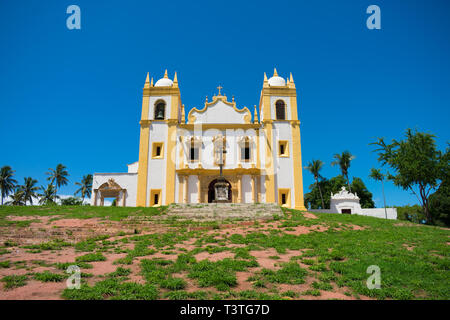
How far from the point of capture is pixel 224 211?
17.4m

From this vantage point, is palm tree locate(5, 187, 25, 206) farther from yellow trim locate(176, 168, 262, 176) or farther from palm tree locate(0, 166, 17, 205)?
yellow trim locate(176, 168, 262, 176)

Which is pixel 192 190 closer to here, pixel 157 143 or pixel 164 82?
pixel 157 143

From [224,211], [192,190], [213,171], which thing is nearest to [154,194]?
[192,190]

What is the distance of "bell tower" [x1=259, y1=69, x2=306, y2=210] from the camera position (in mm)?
25234

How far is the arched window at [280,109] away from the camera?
2759 cm

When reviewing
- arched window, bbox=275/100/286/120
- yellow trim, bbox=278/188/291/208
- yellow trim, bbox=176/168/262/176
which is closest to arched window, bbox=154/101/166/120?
yellow trim, bbox=176/168/262/176

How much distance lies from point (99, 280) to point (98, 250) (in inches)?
126

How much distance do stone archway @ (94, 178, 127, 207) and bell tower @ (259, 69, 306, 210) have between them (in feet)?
42.8

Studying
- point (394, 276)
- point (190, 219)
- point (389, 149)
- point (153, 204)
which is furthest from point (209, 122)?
point (394, 276)

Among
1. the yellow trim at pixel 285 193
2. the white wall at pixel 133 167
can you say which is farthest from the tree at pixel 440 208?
the white wall at pixel 133 167

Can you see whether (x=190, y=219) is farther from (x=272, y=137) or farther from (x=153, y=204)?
(x=272, y=137)

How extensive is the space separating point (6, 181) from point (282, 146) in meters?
46.7

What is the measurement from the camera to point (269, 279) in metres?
6.36
